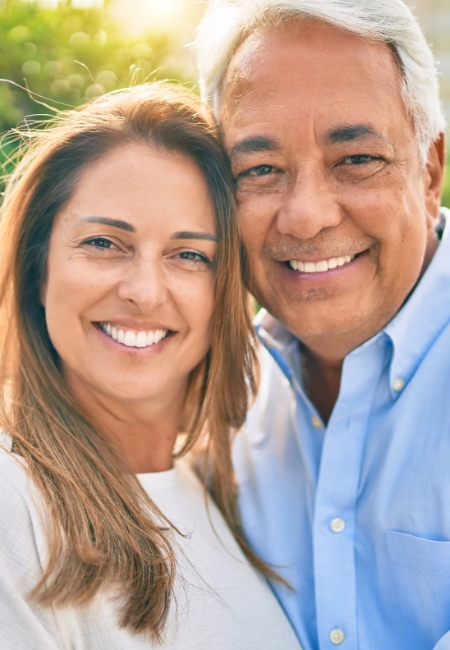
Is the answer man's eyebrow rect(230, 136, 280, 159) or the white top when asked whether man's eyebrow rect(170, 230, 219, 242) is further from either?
the white top

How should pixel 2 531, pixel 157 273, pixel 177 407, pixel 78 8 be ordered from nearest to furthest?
pixel 2 531 < pixel 157 273 < pixel 177 407 < pixel 78 8

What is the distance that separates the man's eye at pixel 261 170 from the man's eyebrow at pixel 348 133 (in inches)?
8.7

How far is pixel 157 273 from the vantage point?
2141 millimetres

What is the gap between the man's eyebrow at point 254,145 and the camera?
2.27 m

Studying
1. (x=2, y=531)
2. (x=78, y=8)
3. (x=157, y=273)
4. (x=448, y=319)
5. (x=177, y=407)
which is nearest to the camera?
(x=2, y=531)

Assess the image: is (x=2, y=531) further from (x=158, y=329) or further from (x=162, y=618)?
(x=158, y=329)

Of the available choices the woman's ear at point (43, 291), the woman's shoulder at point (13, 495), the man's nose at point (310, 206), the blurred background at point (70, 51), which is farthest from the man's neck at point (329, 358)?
the blurred background at point (70, 51)

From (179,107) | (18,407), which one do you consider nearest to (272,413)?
(18,407)

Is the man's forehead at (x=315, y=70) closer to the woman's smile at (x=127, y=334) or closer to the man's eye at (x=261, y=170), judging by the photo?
the man's eye at (x=261, y=170)

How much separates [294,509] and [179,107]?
1425 millimetres

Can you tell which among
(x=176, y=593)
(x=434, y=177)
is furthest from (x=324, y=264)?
(x=176, y=593)

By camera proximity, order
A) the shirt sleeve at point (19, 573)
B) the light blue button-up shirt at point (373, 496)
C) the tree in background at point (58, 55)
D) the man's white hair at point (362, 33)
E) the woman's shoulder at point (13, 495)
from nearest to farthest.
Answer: the shirt sleeve at point (19, 573)
the woman's shoulder at point (13, 495)
the light blue button-up shirt at point (373, 496)
the man's white hair at point (362, 33)
the tree in background at point (58, 55)

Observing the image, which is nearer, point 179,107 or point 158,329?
point 158,329

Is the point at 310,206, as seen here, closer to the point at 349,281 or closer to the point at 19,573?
the point at 349,281
